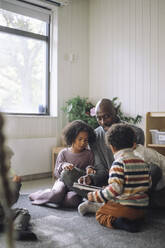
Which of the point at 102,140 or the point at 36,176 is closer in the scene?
the point at 102,140

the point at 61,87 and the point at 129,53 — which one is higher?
the point at 129,53

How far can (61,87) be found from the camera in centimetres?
398

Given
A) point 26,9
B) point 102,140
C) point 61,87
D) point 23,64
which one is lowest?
point 102,140

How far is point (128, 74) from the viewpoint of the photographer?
12.6ft

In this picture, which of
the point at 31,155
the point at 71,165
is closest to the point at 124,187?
the point at 71,165

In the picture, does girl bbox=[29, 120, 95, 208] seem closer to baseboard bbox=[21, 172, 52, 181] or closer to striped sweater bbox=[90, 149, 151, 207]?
striped sweater bbox=[90, 149, 151, 207]

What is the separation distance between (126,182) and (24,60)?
2540 millimetres

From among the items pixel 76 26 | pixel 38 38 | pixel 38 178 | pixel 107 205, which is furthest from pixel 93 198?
pixel 76 26

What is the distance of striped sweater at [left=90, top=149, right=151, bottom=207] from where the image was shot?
Answer: 1.81 metres

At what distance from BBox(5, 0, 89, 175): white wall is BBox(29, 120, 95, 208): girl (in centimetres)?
104

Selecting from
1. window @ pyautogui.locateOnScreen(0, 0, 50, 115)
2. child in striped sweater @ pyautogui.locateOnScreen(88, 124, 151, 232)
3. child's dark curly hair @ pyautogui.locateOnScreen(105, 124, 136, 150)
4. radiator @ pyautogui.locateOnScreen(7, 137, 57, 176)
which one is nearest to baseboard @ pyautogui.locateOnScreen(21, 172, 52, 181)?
radiator @ pyautogui.locateOnScreen(7, 137, 57, 176)

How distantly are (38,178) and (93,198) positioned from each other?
1967mm

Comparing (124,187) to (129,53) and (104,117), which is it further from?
(129,53)

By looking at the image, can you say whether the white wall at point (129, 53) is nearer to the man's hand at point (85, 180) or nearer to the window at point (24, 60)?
the window at point (24, 60)
